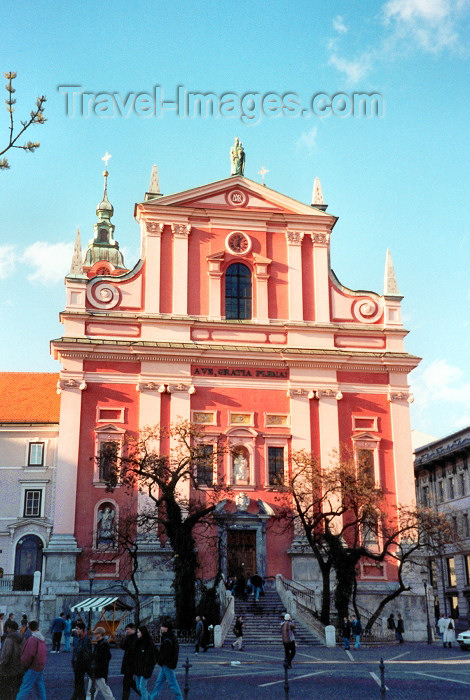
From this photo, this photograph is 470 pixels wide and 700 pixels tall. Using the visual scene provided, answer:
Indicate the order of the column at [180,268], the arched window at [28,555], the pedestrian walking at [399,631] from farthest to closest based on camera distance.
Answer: the arched window at [28,555] → the column at [180,268] → the pedestrian walking at [399,631]

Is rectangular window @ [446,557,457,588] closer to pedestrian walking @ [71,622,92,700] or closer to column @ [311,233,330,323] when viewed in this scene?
column @ [311,233,330,323]

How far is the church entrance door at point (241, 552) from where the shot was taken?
33.7 metres

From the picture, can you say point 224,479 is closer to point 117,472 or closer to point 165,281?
point 117,472

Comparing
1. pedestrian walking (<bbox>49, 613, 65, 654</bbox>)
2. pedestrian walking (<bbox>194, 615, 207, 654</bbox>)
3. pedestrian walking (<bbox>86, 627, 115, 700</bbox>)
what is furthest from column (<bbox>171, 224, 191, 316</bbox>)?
pedestrian walking (<bbox>86, 627, 115, 700</bbox>)

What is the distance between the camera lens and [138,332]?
119 ft

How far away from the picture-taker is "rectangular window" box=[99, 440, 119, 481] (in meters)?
30.6

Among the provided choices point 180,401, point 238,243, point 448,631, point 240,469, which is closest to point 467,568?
point 448,631

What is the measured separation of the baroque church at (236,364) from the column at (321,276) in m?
0.06

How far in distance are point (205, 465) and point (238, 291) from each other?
28.8 ft

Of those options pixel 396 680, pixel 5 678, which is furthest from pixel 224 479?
pixel 5 678

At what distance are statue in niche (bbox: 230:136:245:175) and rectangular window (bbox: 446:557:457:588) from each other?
27163mm

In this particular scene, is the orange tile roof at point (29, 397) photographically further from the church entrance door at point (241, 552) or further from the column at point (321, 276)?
the column at point (321, 276)

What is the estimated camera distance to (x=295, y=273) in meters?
37.9

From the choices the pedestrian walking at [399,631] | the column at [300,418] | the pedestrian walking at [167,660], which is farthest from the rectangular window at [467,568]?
the pedestrian walking at [167,660]
